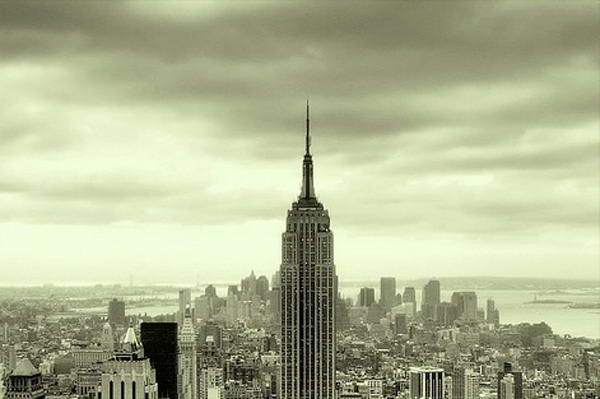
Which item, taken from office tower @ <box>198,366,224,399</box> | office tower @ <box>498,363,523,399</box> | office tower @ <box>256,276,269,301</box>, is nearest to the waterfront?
office tower @ <box>498,363,523,399</box>

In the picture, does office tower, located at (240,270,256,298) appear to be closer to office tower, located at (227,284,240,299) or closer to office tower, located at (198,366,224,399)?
office tower, located at (227,284,240,299)

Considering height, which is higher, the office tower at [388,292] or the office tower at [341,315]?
the office tower at [388,292]

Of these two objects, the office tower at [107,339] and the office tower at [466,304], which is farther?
the office tower at [466,304]

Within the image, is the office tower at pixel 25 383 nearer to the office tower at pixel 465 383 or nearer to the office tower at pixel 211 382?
the office tower at pixel 211 382

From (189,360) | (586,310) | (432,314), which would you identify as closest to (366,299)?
(432,314)

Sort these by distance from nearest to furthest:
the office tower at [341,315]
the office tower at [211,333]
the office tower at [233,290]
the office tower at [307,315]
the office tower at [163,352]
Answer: the office tower at [233,290] < the office tower at [163,352] < the office tower at [211,333] < the office tower at [341,315] < the office tower at [307,315]

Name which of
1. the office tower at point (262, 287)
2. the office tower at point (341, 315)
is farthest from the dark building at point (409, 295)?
the office tower at point (341, 315)
